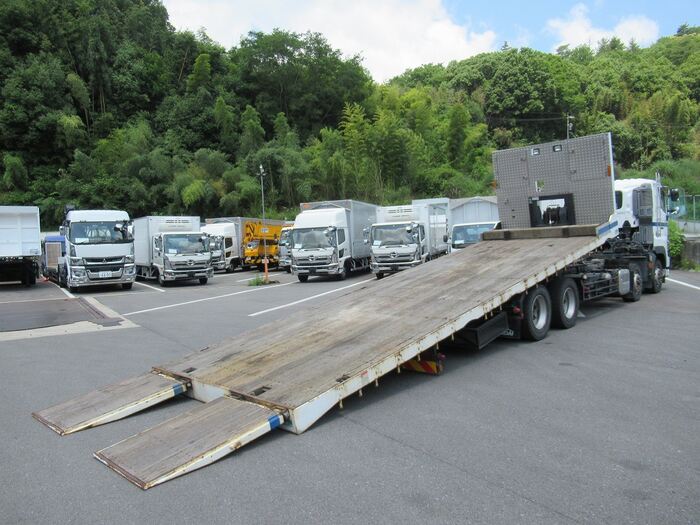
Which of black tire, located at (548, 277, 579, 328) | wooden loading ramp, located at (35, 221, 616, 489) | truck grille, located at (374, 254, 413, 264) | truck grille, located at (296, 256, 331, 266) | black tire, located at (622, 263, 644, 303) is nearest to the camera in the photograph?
wooden loading ramp, located at (35, 221, 616, 489)

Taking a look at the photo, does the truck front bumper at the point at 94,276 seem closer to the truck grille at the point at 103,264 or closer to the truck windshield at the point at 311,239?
the truck grille at the point at 103,264

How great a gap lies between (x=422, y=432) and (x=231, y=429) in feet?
5.33

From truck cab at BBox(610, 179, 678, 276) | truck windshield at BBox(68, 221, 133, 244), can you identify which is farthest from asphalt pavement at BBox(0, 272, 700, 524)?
truck windshield at BBox(68, 221, 133, 244)

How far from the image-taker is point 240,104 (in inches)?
2078

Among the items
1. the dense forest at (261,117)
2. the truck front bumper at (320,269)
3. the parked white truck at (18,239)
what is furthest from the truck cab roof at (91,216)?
the dense forest at (261,117)

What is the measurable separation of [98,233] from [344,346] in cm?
1684

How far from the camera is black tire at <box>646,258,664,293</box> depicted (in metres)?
13.2

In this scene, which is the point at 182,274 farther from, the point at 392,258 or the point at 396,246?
the point at 396,246

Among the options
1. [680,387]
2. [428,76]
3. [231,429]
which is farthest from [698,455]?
[428,76]

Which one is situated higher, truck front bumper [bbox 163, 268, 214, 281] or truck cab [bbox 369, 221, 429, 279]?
truck cab [bbox 369, 221, 429, 279]

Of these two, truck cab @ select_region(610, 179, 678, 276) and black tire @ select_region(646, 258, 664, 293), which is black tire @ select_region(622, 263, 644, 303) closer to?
truck cab @ select_region(610, 179, 678, 276)

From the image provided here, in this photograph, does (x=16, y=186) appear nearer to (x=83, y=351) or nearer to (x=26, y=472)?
(x=83, y=351)

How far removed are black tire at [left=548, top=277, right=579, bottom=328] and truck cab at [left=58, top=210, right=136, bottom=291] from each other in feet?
53.5

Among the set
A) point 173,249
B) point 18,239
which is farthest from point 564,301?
point 18,239
